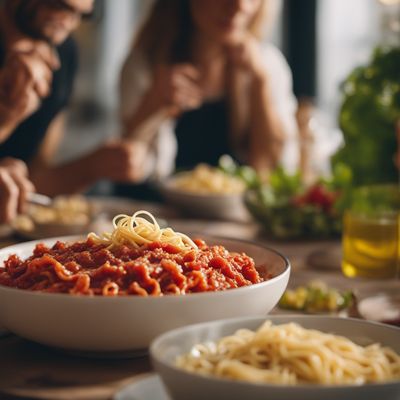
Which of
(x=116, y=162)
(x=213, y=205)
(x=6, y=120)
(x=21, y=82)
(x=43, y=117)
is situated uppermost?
(x=21, y=82)

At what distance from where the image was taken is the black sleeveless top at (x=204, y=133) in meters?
4.06

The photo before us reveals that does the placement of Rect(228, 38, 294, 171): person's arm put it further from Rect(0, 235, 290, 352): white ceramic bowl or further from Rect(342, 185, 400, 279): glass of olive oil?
Rect(0, 235, 290, 352): white ceramic bowl

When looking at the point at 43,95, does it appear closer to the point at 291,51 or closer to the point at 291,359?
the point at 291,359

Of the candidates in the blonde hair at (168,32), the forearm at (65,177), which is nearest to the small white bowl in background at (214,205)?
the forearm at (65,177)

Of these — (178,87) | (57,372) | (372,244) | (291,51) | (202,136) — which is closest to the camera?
(57,372)

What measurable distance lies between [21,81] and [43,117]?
3.35ft

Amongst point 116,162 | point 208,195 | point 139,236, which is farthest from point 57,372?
point 116,162

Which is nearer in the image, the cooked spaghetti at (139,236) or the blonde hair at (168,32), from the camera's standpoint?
the cooked spaghetti at (139,236)

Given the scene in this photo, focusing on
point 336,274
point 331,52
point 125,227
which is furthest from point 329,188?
point 331,52

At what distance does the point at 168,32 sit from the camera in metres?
3.80

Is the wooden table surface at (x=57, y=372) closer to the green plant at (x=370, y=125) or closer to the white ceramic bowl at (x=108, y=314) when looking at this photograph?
the white ceramic bowl at (x=108, y=314)

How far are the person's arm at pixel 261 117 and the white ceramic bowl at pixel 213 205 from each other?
1.06 metres

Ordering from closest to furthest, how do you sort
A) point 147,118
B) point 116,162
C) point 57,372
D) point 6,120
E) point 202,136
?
point 57,372
point 6,120
point 116,162
point 147,118
point 202,136

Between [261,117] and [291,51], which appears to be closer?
[261,117]
